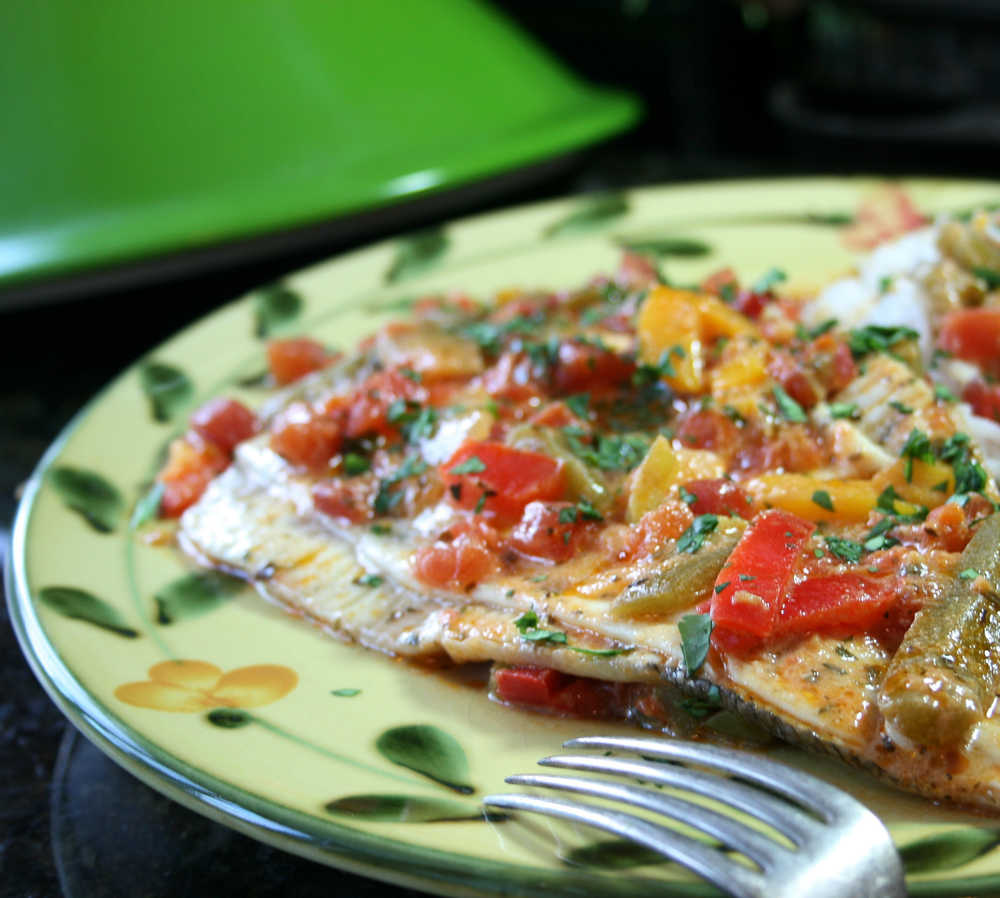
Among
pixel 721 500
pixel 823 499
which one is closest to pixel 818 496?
pixel 823 499

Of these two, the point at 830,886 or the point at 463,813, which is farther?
the point at 463,813

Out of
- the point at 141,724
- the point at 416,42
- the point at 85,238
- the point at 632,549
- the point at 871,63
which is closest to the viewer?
the point at 141,724

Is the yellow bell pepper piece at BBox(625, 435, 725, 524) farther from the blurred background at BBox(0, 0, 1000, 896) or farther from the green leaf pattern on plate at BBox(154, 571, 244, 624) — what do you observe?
the blurred background at BBox(0, 0, 1000, 896)

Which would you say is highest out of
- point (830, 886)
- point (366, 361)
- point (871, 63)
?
point (871, 63)

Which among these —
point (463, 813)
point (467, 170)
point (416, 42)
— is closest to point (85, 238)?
Answer: point (467, 170)

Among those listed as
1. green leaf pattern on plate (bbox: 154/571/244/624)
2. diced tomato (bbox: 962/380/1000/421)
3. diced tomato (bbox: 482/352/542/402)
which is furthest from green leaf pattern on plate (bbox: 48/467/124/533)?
diced tomato (bbox: 962/380/1000/421)

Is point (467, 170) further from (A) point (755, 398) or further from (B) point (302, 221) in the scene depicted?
(A) point (755, 398)

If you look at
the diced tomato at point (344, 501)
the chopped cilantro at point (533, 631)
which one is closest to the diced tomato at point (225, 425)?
the diced tomato at point (344, 501)
